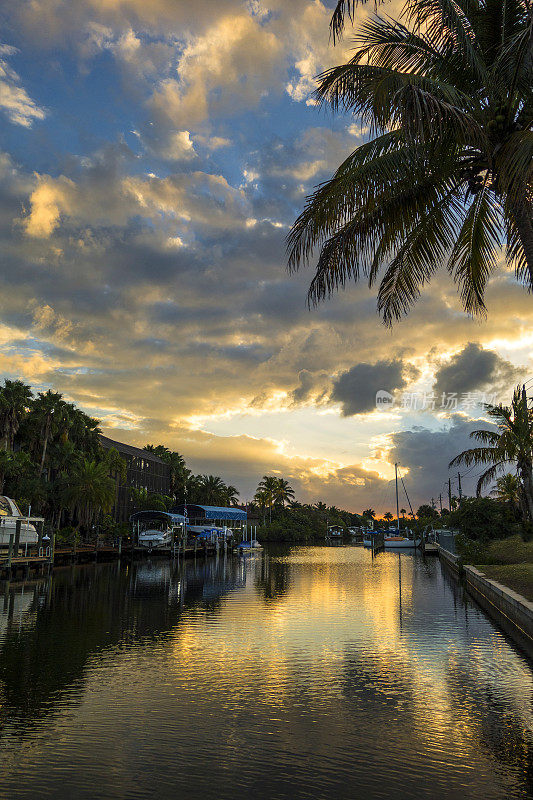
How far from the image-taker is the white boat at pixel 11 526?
124 feet

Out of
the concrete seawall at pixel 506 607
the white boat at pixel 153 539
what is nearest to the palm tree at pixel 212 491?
the white boat at pixel 153 539

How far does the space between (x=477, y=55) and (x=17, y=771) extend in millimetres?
14855

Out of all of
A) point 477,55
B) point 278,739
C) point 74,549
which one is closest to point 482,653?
point 278,739

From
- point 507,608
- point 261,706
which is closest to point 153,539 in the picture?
point 507,608

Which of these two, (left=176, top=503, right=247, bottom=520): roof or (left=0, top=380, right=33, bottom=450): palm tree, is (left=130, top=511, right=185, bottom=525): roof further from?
(left=0, top=380, right=33, bottom=450): palm tree

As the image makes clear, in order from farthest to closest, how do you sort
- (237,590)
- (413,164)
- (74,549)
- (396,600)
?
(74,549), (237,590), (396,600), (413,164)

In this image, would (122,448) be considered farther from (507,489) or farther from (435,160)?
(435,160)

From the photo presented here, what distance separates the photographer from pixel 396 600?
2786 cm

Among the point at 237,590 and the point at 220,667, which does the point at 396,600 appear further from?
the point at 220,667

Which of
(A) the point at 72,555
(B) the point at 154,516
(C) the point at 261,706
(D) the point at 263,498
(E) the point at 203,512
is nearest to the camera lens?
(C) the point at 261,706

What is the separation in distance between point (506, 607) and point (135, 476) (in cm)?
7202

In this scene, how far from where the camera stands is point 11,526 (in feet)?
127

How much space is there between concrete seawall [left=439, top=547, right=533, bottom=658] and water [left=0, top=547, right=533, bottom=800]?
0.75 metres

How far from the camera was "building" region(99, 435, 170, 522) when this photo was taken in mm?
79312
